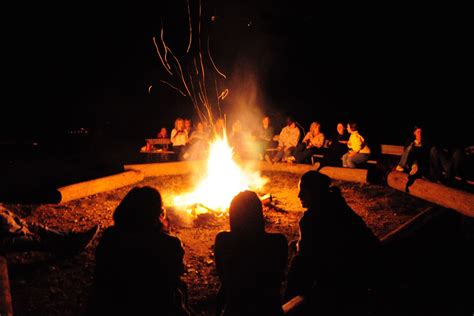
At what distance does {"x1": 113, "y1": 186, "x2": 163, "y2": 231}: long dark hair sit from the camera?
3051 mm

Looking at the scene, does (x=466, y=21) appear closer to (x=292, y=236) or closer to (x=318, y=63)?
(x=318, y=63)

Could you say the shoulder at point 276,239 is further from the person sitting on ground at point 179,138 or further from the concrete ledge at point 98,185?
the person sitting on ground at point 179,138

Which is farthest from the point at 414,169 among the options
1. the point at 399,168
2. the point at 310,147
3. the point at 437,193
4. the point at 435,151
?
the point at 310,147

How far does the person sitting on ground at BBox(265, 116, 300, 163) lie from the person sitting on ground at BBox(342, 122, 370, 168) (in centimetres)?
187

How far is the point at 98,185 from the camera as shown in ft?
27.8

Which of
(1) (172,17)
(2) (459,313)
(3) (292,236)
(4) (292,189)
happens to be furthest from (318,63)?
(2) (459,313)

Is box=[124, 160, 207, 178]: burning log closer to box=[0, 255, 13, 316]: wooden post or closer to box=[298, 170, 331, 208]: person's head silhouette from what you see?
box=[0, 255, 13, 316]: wooden post

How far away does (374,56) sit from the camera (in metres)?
20.2

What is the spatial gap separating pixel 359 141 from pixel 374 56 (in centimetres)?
1200

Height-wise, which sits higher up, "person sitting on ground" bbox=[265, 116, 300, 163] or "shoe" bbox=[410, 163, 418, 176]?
"person sitting on ground" bbox=[265, 116, 300, 163]

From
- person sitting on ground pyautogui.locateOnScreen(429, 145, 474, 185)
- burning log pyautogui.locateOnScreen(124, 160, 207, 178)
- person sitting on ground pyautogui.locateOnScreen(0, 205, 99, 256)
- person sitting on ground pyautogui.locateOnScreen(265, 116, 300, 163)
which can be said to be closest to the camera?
person sitting on ground pyautogui.locateOnScreen(0, 205, 99, 256)

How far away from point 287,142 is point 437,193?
207 inches

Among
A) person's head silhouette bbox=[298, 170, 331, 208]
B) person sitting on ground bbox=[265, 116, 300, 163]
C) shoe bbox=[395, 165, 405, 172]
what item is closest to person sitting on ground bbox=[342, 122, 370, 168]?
shoe bbox=[395, 165, 405, 172]

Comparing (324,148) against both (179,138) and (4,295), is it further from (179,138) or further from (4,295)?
(4,295)
